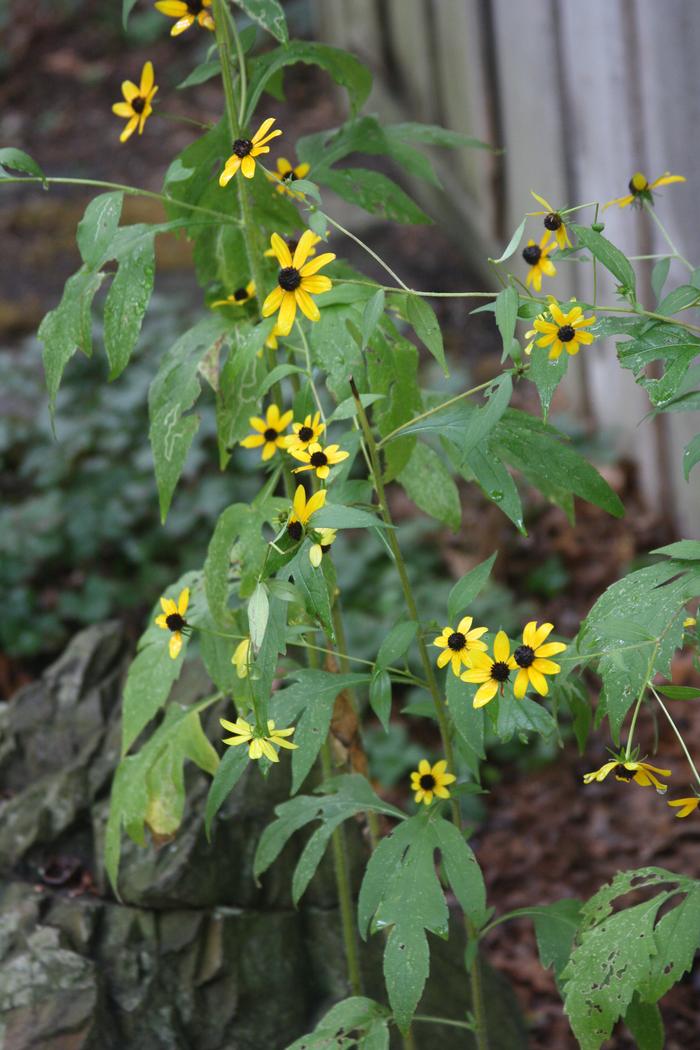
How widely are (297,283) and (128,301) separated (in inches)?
12.3

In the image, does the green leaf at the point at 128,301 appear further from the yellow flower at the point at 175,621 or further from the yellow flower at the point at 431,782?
the yellow flower at the point at 431,782

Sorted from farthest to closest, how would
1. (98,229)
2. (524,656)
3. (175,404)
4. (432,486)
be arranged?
(432,486), (175,404), (98,229), (524,656)

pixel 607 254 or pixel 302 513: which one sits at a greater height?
pixel 607 254

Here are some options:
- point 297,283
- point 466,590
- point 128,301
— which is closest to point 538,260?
point 297,283

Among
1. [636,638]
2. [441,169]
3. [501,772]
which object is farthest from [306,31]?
[636,638]

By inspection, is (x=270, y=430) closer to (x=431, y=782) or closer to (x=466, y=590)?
(x=466, y=590)

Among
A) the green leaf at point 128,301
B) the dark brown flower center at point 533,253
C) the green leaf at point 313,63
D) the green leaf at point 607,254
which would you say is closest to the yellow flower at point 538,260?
the dark brown flower center at point 533,253

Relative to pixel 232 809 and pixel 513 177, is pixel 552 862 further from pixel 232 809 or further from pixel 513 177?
pixel 513 177

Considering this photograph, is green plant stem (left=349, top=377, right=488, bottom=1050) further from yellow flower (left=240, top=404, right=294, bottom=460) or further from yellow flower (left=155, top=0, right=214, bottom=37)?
yellow flower (left=155, top=0, right=214, bottom=37)

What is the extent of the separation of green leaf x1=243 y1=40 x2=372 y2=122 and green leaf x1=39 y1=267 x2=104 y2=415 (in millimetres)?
328

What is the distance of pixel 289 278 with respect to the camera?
4.95 feet

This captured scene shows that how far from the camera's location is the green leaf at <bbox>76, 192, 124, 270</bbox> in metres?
1.68

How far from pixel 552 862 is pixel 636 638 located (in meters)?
2.02

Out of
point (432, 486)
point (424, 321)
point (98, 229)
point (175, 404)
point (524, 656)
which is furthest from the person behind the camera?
point (432, 486)
